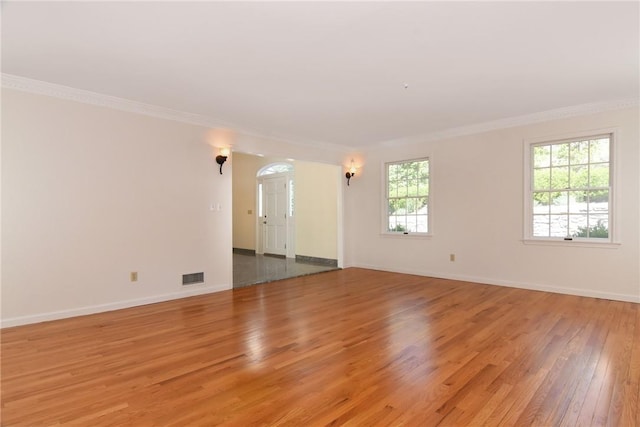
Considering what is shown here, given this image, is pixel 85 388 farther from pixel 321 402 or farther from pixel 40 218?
pixel 40 218

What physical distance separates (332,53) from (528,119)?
357 cm

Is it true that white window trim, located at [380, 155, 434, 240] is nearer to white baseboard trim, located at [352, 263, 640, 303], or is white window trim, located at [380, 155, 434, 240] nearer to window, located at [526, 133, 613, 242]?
white baseboard trim, located at [352, 263, 640, 303]

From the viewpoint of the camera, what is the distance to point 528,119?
4953 millimetres

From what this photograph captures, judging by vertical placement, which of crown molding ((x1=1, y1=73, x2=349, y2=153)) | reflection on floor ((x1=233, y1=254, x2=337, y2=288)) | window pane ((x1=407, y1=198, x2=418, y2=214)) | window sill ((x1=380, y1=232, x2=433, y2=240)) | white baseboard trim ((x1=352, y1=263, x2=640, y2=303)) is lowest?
reflection on floor ((x1=233, y1=254, x2=337, y2=288))

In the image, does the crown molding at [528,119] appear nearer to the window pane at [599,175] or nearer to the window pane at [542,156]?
the window pane at [542,156]

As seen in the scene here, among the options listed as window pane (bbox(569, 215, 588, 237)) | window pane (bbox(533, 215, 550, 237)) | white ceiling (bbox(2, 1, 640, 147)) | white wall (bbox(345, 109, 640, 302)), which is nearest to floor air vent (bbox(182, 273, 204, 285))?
white ceiling (bbox(2, 1, 640, 147))

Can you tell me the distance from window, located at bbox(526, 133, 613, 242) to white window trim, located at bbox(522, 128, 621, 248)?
0.07ft

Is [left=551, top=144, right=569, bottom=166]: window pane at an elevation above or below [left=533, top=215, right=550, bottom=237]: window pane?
above

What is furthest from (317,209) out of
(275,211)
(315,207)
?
(275,211)

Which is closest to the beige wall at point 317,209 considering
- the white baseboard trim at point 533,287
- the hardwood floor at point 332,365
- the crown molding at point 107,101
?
the white baseboard trim at point 533,287

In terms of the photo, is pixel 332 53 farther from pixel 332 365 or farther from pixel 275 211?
pixel 275 211

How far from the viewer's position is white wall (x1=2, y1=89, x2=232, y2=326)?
3.49m

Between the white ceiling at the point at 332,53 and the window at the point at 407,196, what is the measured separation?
1.84 m

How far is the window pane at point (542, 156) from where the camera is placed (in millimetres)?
4938
